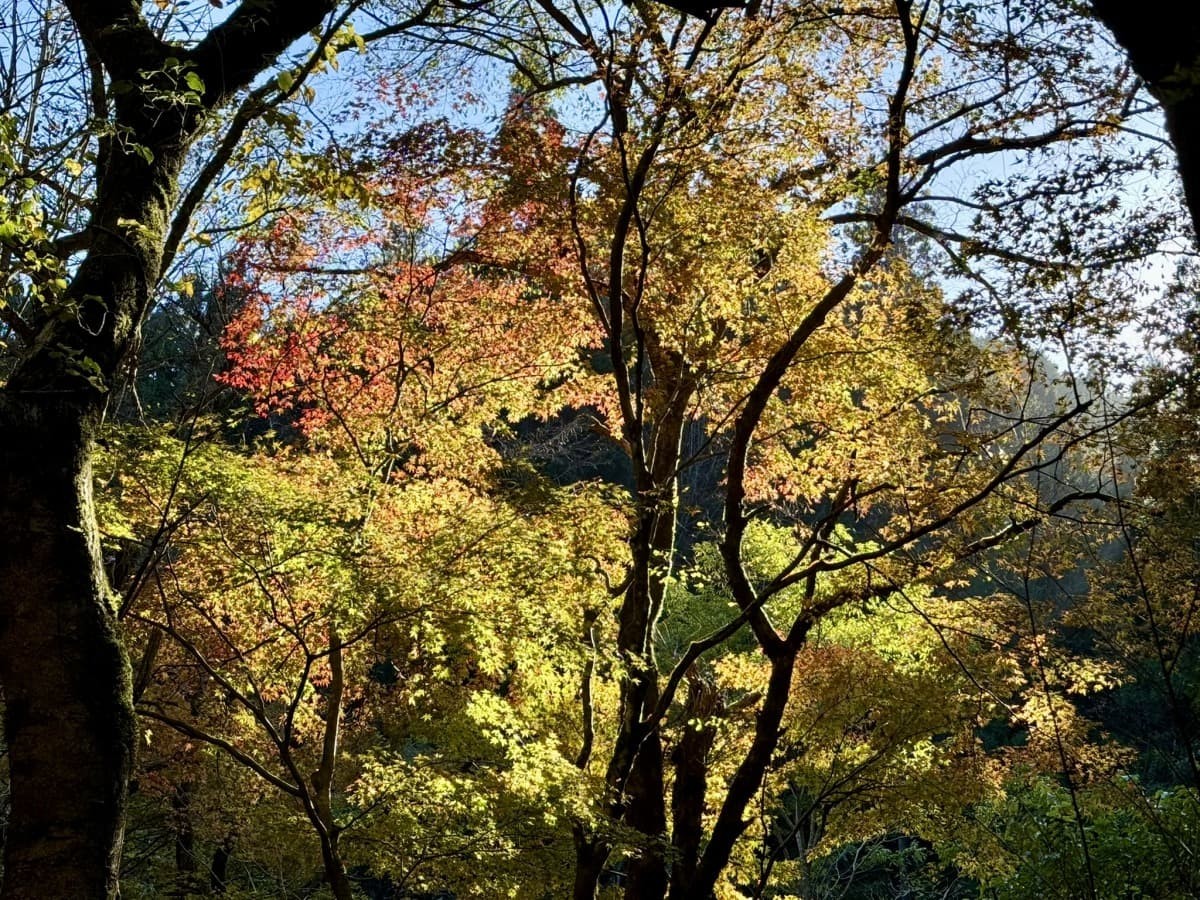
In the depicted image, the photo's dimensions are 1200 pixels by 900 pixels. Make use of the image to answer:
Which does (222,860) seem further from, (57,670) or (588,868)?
(57,670)

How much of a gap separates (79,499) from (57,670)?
575 millimetres

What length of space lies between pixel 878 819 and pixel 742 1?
9.39 metres

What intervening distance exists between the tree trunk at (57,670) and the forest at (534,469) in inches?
0.5

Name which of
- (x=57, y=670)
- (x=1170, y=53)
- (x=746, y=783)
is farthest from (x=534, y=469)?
(x=1170, y=53)

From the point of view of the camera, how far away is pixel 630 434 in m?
6.47

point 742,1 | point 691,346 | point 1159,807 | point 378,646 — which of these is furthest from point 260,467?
point 1159,807

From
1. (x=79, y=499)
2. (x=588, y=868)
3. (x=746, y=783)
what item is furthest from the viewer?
(x=588, y=868)

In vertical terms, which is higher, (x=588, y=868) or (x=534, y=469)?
(x=534, y=469)

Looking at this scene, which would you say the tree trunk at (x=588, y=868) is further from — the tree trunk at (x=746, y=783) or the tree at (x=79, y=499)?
the tree at (x=79, y=499)

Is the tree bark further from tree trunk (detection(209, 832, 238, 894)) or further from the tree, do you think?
tree trunk (detection(209, 832, 238, 894))

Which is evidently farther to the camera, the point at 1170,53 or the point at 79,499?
the point at 79,499

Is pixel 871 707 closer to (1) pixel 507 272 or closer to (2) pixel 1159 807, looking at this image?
(2) pixel 1159 807

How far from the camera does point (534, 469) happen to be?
24.8 ft

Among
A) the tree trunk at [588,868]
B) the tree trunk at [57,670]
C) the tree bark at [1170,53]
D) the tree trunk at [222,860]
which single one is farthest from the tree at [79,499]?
the tree trunk at [222,860]
